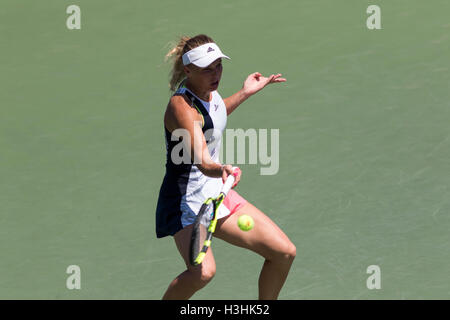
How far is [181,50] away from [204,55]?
267mm

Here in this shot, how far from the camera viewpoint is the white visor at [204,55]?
275 inches

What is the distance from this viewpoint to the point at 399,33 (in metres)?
11.0

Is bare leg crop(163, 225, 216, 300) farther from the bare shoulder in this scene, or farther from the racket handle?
the bare shoulder

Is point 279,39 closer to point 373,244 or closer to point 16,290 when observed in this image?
point 373,244

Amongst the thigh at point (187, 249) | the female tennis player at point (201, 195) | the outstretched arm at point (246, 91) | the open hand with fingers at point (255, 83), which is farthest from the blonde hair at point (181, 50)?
the thigh at point (187, 249)

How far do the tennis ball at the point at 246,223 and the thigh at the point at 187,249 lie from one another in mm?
269

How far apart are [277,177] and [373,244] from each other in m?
1.24

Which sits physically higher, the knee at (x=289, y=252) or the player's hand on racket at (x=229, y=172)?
the player's hand on racket at (x=229, y=172)

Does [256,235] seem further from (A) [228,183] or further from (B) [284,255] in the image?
(A) [228,183]

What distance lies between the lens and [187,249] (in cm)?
688

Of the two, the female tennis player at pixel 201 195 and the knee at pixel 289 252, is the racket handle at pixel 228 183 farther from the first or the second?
the knee at pixel 289 252

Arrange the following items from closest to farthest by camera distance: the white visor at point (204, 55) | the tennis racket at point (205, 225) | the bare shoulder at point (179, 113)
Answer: the tennis racket at point (205, 225)
the bare shoulder at point (179, 113)
the white visor at point (204, 55)

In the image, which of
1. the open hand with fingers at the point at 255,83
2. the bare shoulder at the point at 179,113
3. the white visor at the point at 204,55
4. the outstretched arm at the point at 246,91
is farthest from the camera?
the open hand with fingers at the point at 255,83

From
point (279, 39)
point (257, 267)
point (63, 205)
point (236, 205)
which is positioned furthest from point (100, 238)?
point (279, 39)
